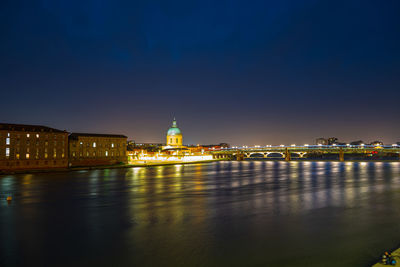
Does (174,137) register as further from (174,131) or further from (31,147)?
(31,147)

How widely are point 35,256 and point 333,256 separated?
11.7 meters

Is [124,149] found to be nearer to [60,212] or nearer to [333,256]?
[60,212]

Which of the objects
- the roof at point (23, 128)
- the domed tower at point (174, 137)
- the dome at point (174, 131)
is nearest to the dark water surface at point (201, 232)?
the roof at point (23, 128)

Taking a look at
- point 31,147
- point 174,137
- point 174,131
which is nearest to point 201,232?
point 31,147

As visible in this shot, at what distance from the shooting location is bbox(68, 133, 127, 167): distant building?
8006 cm

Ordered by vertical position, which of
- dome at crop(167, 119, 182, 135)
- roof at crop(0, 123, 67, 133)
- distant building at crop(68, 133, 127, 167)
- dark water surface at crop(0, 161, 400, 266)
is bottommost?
dark water surface at crop(0, 161, 400, 266)

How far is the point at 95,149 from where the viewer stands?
85.2 metres

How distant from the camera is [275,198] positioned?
27922 millimetres

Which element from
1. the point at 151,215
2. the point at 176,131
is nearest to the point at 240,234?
the point at 151,215

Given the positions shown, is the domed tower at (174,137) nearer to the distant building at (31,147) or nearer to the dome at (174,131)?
the dome at (174,131)

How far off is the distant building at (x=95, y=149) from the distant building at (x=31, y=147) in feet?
16.4

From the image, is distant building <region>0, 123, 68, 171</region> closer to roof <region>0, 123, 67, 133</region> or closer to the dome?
roof <region>0, 123, 67, 133</region>

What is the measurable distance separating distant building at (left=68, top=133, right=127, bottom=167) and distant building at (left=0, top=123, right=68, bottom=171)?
499 cm

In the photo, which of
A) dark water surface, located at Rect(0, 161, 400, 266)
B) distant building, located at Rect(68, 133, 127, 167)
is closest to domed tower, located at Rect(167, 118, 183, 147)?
distant building, located at Rect(68, 133, 127, 167)
